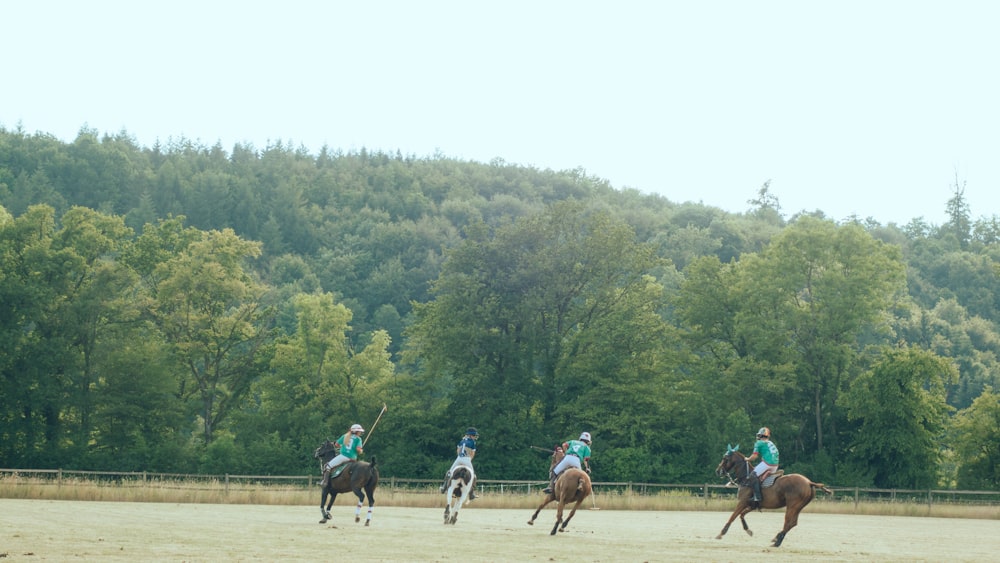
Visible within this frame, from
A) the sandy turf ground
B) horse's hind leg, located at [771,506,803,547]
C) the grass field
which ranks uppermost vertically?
horse's hind leg, located at [771,506,803,547]

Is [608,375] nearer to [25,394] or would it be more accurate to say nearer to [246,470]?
[246,470]

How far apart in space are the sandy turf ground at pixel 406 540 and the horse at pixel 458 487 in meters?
0.38

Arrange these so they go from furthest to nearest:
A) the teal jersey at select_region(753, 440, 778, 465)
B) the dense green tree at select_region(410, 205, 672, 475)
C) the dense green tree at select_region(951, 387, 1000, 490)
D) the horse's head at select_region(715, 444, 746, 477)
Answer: the dense green tree at select_region(410, 205, 672, 475) → the dense green tree at select_region(951, 387, 1000, 490) → the horse's head at select_region(715, 444, 746, 477) → the teal jersey at select_region(753, 440, 778, 465)

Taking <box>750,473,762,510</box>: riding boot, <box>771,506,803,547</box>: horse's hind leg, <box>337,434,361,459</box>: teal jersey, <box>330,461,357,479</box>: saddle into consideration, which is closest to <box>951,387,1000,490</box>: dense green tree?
<box>750,473,762,510</box>: riding boot

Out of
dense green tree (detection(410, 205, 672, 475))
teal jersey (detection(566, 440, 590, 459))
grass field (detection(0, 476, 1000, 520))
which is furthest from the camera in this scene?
dense green tree (detection(410, 205, 672, 475))

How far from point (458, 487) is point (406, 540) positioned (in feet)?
22.3

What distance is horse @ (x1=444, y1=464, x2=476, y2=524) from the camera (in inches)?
1058

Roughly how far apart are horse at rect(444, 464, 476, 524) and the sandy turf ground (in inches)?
14.9

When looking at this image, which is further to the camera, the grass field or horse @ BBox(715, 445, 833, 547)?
the grass field

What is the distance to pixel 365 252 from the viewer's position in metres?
128

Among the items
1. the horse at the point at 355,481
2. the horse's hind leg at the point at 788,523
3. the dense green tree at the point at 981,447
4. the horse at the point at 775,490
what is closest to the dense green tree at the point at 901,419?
the dense green tree at the point at 981,447

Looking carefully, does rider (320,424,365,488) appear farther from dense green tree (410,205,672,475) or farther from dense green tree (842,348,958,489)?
dense green tree (410,205,672,475)

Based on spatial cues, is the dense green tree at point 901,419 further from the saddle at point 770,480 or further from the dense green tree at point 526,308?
the saddle at point 770,480

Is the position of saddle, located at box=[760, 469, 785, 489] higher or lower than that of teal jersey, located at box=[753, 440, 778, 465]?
lower
